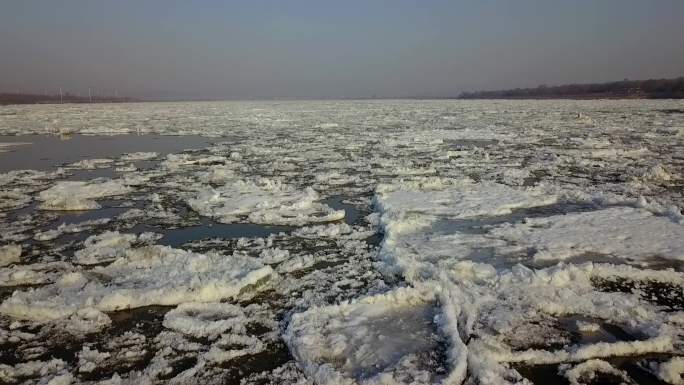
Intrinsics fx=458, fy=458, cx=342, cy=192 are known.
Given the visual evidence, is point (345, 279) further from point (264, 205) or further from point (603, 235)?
point (603, 235)

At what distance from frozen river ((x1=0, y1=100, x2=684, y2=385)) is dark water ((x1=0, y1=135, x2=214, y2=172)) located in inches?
108

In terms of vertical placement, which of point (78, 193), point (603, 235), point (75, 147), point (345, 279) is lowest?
point (345, 279)

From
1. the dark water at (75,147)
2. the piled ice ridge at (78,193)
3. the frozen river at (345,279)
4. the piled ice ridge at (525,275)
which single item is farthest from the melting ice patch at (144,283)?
the dark water at (75,147)

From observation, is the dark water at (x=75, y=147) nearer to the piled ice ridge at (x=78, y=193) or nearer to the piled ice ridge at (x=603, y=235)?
the piled ice ridge at (x=78, y=193)

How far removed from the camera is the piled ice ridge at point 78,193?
20.1ft

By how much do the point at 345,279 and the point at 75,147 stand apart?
12.6 metres

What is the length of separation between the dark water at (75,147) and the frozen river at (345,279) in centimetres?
275

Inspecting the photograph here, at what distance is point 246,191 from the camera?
6.92 meters

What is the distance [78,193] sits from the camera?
22.2ft

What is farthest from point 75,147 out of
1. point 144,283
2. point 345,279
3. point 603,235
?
point 603,235

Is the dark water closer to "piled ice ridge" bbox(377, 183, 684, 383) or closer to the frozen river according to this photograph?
the frozen river

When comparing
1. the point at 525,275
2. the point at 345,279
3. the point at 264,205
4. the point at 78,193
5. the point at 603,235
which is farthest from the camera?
the point at 78,193

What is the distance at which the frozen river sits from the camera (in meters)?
2.60

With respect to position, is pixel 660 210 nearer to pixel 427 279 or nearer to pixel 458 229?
pixel 458 229
